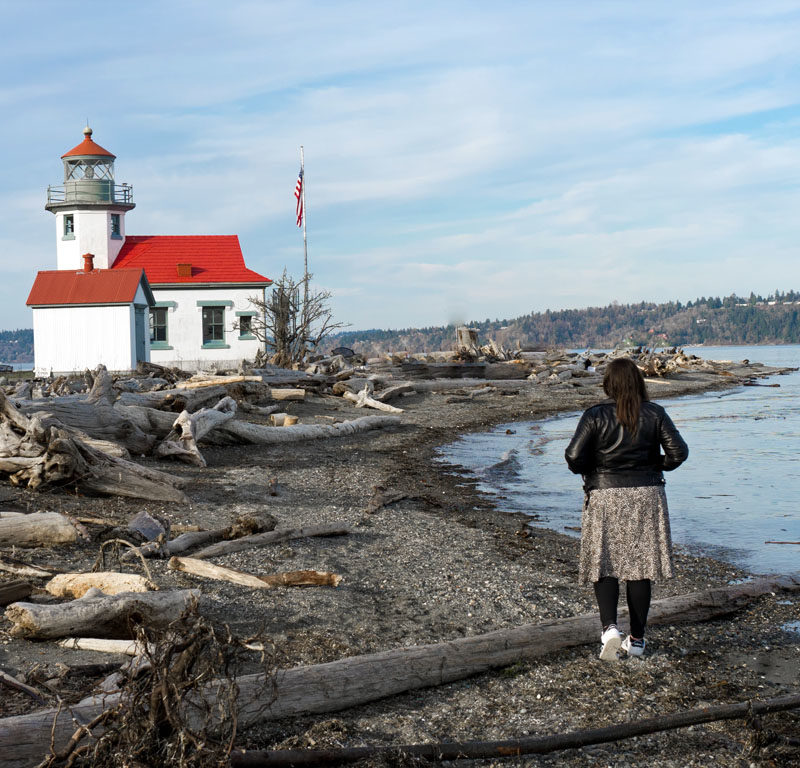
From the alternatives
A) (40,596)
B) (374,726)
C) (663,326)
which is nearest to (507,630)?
(374,726)

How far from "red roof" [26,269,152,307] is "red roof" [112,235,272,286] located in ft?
10.5

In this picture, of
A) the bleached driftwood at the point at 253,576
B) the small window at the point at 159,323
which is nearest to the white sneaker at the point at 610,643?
the bleached driftwood at the point at 253,576

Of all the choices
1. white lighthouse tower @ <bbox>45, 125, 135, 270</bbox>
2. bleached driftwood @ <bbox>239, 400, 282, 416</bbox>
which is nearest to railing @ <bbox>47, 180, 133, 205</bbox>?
white lighthouse tower @ <bbox>45, 125, 135, 270</bbox>

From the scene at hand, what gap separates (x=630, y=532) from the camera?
17.1 feet

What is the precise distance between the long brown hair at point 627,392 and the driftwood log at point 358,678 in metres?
1.46

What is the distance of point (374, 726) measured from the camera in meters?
4.26

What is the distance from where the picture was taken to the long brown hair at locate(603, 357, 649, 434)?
5.12 metres

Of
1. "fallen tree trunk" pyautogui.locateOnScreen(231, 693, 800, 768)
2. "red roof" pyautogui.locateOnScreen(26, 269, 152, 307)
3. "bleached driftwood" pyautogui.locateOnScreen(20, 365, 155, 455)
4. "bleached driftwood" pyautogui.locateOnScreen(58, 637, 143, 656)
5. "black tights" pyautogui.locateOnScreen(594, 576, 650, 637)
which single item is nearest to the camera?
"fallen tree trunk" pyautogui.locateOnScreen(231, 693, 800, 768)

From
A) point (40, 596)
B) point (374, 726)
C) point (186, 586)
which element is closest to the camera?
point (374, 726)

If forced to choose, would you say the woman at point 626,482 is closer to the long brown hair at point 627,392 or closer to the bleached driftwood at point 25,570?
the long brown hair at point 627,392

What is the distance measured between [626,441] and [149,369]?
24.3m

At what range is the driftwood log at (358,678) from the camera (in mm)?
3422

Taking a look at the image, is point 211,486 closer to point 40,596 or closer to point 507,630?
point 40,596

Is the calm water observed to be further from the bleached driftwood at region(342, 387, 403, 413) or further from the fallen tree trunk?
the fallen tree trunk
